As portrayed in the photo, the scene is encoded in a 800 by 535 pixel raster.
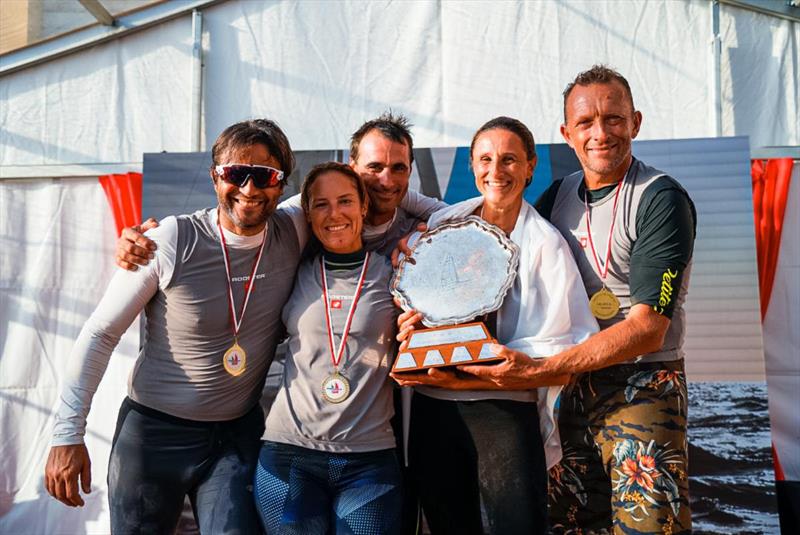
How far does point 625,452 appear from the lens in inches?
89.3

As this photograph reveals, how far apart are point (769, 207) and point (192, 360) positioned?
3878mm

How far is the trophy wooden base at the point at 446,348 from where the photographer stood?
6.85 ft

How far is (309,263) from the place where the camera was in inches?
99.9

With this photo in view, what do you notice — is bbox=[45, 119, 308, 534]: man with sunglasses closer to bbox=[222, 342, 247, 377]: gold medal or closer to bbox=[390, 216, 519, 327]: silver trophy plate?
bbox=[222, 342, 247, 377]: gold medal

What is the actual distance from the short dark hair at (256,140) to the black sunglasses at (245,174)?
0.08m

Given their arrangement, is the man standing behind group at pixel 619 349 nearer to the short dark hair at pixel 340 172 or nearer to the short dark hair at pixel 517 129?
the short dark hair at pixel 517 129

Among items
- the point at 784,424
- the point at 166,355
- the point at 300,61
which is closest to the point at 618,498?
the point at 166,355

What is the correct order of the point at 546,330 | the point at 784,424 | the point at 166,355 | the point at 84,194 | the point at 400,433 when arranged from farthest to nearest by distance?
the point at 84,194
the point at 784,424
the point at 400,433
the point at 166,355
the point at 546,330

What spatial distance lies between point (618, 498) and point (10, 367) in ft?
13.9

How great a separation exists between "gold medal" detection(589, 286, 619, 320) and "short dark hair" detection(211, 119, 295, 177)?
123 cm

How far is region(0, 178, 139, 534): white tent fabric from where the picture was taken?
14.9ft

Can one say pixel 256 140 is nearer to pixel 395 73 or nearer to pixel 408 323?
pixel 408 323

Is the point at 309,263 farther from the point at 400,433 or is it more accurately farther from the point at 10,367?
the point at 10,367

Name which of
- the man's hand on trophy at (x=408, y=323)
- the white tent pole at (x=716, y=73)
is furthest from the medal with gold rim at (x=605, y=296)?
the white tent pole at (x=716, y=73)
